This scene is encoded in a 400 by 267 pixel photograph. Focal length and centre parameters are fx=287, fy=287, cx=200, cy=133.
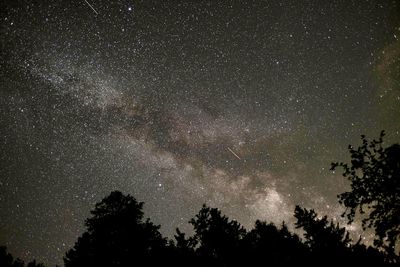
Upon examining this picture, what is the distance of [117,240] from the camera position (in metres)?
16.1

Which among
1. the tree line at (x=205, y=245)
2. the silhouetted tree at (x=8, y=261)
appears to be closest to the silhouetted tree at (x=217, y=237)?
the tree line at (x=205, y=245)

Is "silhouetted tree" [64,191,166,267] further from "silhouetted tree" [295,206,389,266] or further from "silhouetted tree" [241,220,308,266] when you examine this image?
"silhouetted tree" [295,206,389,266]

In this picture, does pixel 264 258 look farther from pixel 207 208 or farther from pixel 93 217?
pixel 93 217

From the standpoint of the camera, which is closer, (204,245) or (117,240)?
(117,240)

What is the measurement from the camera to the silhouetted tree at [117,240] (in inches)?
623

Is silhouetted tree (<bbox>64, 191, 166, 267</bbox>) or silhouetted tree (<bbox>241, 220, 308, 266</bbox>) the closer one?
silhouetted tree (<bbox>64, 191, 166, 267</bbox>)

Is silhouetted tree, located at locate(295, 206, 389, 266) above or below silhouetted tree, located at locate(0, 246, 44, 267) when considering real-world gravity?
above

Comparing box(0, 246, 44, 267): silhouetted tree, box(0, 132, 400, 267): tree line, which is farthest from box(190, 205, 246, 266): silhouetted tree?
box(0, 246, 44, 267): silhouetted tree

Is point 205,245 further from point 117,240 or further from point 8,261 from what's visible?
point 8,261

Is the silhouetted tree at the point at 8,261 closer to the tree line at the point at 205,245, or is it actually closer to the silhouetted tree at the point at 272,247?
the tree line at the point at 205,245

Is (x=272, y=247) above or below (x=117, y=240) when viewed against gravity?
above

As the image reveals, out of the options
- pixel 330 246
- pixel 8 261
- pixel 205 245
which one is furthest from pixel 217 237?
pixel 8 261

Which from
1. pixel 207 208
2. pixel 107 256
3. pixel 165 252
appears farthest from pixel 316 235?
pixel 107 256

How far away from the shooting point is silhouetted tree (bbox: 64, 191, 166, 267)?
15.8m
